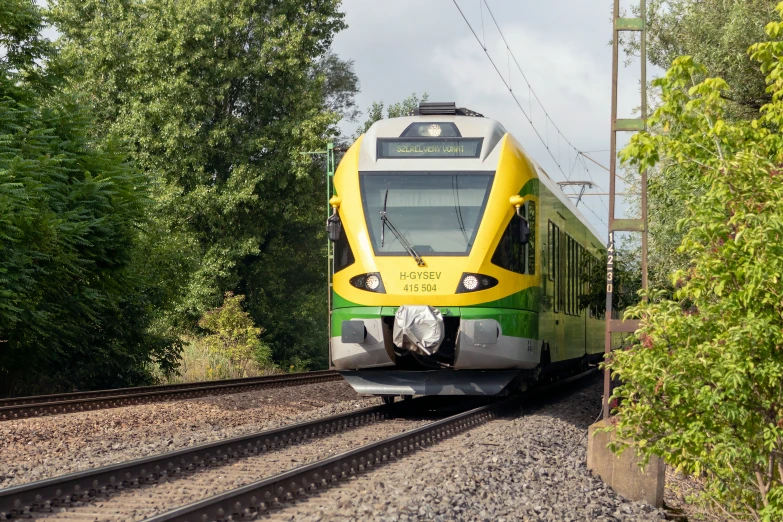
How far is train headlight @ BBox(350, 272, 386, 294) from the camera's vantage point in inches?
498

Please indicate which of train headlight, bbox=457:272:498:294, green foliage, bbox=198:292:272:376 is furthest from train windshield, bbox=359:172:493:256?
green foliage, bbox=198:292:272:376

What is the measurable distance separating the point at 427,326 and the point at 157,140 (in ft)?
74.8

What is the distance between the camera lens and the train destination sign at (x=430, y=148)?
521 inches

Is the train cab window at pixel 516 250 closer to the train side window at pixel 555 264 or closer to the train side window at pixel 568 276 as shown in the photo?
the train side window at pixel 555 264

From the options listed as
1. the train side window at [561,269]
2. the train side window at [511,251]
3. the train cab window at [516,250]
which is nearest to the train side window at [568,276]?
the train side window at [561,269]

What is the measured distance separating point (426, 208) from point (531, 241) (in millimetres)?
1533

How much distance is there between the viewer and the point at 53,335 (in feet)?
60.1

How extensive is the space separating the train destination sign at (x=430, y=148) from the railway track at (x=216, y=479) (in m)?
3.57

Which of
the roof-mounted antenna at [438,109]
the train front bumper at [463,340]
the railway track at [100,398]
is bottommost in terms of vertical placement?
the railway track at [100,398]

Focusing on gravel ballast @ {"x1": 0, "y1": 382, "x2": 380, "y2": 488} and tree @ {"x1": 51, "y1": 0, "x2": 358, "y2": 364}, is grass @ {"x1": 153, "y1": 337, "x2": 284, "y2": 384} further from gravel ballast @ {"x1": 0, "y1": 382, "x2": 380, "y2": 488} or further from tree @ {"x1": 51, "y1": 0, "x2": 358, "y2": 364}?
gravel ballast @ {"x1": 0, "y1": 382, "x2": 380, "y2": 488}

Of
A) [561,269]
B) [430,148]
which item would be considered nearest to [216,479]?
[430,148]

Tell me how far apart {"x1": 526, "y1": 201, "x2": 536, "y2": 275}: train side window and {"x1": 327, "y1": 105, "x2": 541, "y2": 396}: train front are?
28 millimetres

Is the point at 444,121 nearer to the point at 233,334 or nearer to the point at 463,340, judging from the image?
the point at 463,340

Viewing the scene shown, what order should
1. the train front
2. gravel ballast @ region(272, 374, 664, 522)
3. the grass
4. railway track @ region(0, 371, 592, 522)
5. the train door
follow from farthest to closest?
the grass
the train door
the train front
gravel ballast @ region(272, 374, 664, 522)
railway track @ region(0, 371, 592, 522)
